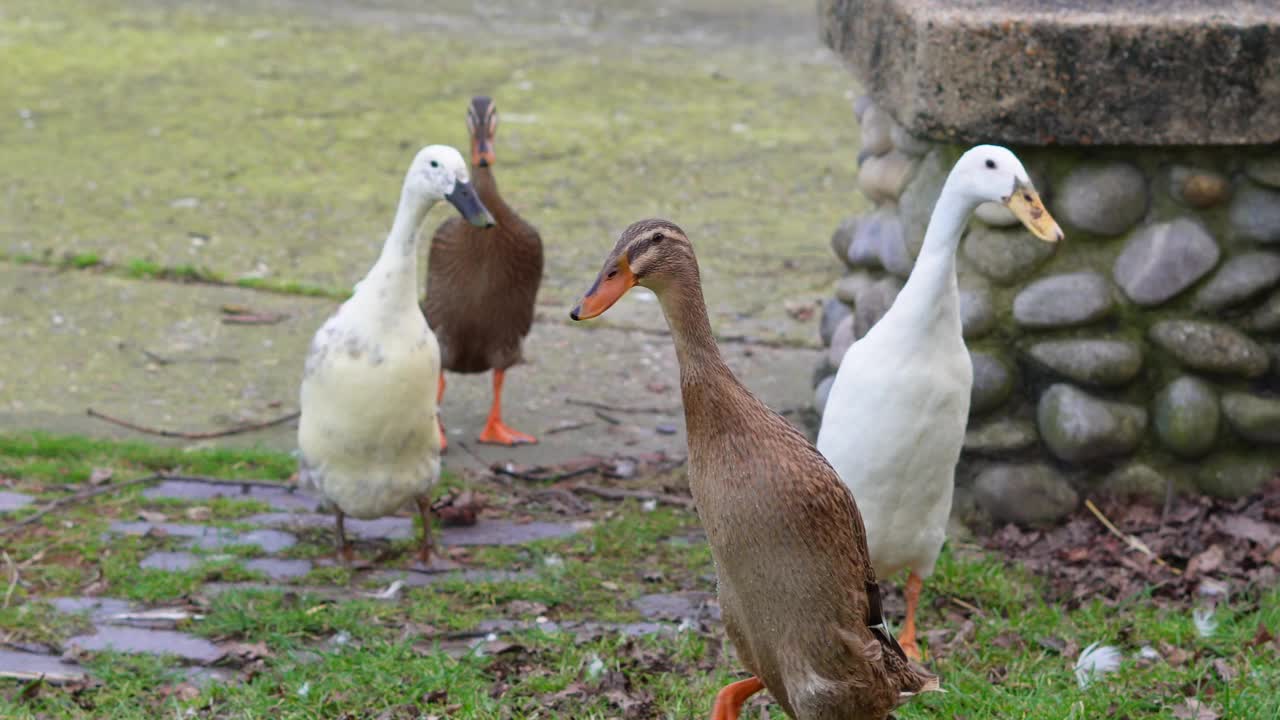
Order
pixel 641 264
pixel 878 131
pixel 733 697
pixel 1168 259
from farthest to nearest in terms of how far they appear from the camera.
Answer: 1. pixel 878 131
2. pixel 1168 259
3. pixel 733 697
4. pixel 641 264

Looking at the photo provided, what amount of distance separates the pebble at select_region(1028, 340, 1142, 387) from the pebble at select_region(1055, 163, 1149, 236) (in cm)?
34

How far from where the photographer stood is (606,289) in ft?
9.49

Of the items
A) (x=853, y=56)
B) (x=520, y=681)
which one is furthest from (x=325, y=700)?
(x=853, y=56)

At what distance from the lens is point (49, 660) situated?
3.89 metres

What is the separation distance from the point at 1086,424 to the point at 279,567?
241 centimetres

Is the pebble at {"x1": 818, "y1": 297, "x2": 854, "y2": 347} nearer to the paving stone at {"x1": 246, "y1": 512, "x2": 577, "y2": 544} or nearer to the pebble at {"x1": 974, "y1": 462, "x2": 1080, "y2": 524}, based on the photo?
the pebble at {"x1": 974, "y1": 462, "x2": 1080, "y2": 524}

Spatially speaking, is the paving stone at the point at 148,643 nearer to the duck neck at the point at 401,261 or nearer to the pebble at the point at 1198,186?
the duck neck at the point at 401,261

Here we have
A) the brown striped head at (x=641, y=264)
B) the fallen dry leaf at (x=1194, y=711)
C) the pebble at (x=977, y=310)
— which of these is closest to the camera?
the brown striped head at (x=641, y=264)

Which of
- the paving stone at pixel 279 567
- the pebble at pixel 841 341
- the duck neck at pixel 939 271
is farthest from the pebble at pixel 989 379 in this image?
the paving stone at pixel 279 567

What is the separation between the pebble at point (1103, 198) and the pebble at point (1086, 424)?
50 cm

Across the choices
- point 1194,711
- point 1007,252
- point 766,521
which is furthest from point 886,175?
point 766,521

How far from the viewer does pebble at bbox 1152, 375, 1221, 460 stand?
182 inches

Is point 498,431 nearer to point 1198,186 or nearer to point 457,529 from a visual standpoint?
point 457,529

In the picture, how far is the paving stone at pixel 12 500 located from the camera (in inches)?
188
